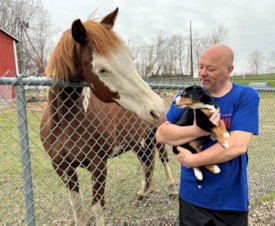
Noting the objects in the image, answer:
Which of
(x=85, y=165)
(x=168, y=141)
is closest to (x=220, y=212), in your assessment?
(x=168, y=141)

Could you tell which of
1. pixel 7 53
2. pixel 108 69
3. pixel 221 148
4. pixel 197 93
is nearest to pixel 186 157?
pixel 221 148

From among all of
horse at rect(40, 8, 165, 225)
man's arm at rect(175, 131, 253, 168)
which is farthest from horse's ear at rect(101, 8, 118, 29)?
man's arm at rect(175, 131, 253, 168)

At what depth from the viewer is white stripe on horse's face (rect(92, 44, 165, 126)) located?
1.53 metres

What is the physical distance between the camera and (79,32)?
1.55 meters

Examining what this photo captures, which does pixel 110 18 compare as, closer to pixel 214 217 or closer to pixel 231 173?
pixel 231 173

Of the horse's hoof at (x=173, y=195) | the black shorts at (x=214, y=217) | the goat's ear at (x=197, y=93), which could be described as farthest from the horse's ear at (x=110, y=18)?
the horse's hoof at (x=173, y=195)

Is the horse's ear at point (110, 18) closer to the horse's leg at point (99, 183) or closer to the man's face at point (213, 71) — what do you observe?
the man's face at point (213, 71)

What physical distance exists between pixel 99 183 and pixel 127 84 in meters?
1.36

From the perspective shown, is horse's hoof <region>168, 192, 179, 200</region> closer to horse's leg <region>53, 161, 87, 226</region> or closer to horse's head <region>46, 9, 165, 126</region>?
horse's leg <region>53, 161, 87, 226</region>

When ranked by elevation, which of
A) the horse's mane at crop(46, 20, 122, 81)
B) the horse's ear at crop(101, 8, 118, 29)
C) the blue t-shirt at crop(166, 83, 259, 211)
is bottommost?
the blue t-shirt at crop(166, 83, 259, 211)

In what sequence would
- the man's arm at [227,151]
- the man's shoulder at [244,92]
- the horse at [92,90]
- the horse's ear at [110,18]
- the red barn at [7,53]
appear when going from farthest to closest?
the red barn at [7,53], the horse's ear at [110,18], the horse at [92,90], the man's shoulder at [244,92], the man's arm at [227,151]

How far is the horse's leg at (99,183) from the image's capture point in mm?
2261

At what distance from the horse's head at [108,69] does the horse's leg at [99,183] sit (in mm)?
962

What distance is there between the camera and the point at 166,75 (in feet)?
120
